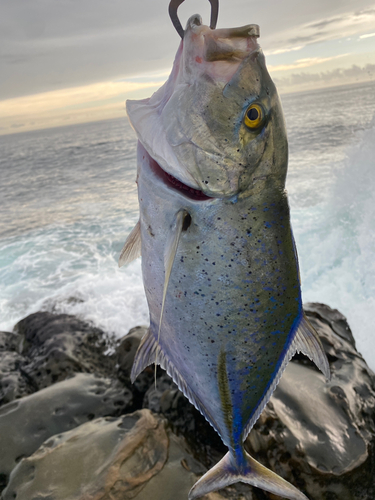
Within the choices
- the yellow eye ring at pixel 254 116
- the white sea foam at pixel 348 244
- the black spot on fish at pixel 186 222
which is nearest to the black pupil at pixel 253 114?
the yellow eye ring at pixel 254 116

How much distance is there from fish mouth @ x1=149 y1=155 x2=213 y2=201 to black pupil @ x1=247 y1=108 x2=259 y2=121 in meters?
0.33

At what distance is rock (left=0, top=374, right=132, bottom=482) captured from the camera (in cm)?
330

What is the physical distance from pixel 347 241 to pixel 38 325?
21.8 ft

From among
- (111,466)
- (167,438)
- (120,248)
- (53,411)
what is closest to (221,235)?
(111,466)

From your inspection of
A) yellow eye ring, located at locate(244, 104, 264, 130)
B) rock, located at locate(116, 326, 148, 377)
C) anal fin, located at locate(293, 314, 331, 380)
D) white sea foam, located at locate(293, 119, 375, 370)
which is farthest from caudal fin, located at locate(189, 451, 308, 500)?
white sea foam, located at locate(293, 119, 375, 370)

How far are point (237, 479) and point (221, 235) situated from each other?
4.27ft

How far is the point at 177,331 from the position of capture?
1804mm

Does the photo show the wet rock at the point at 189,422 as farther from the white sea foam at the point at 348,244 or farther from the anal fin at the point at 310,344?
the white sea foam at the point at 348,244

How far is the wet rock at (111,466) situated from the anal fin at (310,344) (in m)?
1.31

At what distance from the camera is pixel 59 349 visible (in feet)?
17.4

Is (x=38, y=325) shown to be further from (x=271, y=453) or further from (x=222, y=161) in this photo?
(x=222, y=161)

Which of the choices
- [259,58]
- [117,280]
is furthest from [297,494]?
[117,280]

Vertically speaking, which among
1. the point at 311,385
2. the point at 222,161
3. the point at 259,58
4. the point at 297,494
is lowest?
the point at 311,385

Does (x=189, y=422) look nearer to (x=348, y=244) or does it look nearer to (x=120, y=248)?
(x=348, y=244)
